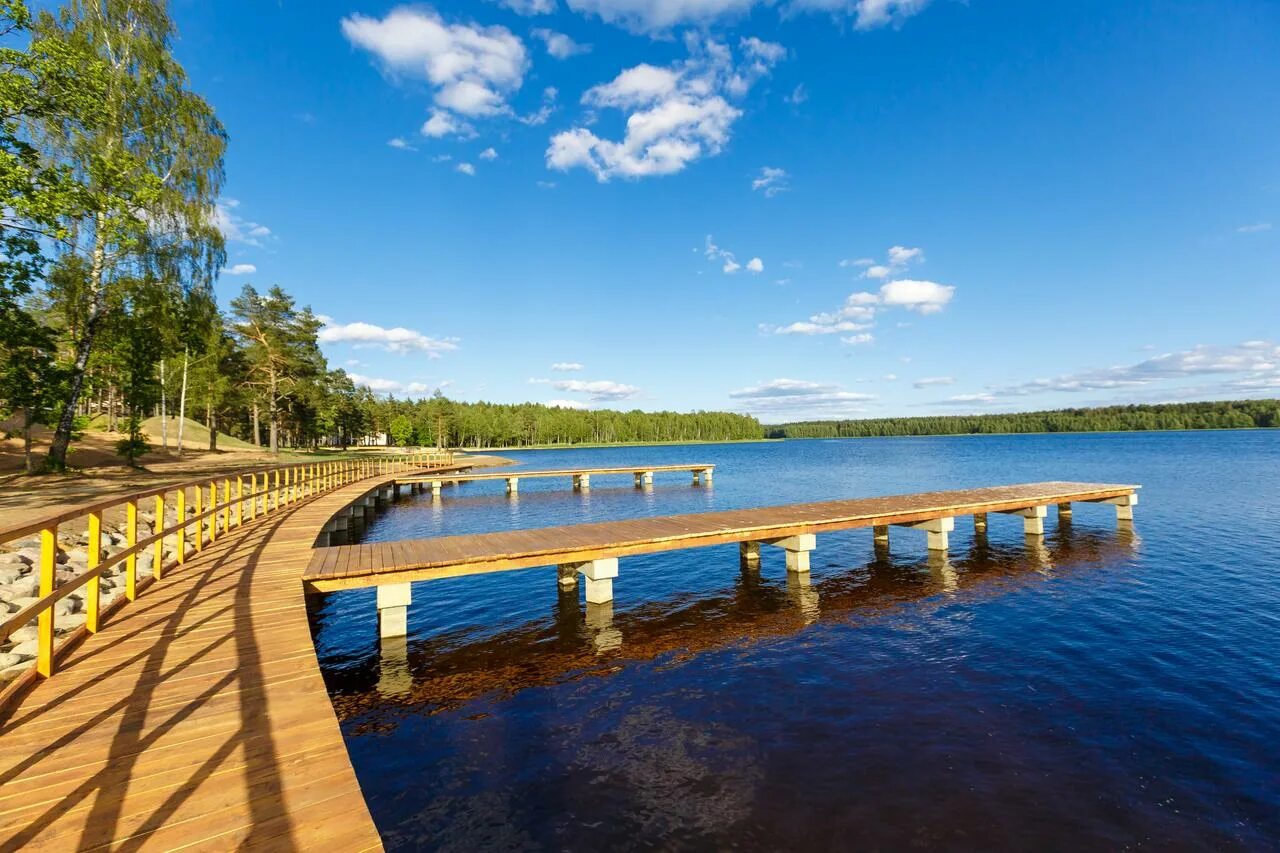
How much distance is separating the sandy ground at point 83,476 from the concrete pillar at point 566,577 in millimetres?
11112

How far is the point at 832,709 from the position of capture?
317 inches

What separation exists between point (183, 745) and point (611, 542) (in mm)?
9128

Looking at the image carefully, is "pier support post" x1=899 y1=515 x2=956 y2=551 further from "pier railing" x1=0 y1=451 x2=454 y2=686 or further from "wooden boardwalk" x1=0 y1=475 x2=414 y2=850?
"pier railing" x1=0 y1=451 x2=454 y2=686

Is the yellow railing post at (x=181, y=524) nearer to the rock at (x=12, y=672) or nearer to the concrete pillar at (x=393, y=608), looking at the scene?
the rock at (x=12, y=672)

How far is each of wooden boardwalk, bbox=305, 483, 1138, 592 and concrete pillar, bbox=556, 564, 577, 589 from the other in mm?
928

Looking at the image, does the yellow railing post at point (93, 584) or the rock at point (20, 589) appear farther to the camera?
the rock at point (20, 589)

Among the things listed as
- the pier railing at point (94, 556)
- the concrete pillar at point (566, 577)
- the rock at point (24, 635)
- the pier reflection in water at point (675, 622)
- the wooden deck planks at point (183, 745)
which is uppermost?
the pier railing at point (94, 556)

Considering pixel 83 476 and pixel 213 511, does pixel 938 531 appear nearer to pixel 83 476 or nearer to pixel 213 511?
pixel 213 511

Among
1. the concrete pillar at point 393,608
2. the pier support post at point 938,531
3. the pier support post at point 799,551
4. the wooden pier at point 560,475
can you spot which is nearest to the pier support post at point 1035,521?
the pier support post at point 938,531

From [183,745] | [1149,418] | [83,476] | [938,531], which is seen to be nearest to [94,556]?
[183,745]

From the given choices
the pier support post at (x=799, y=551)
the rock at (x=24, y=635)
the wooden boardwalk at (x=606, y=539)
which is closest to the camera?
the rock at (x=24, y=635)

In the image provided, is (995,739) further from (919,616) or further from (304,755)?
(304,755)

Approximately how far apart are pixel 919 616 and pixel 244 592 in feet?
43.9

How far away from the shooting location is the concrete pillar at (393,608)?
11.0 metres
